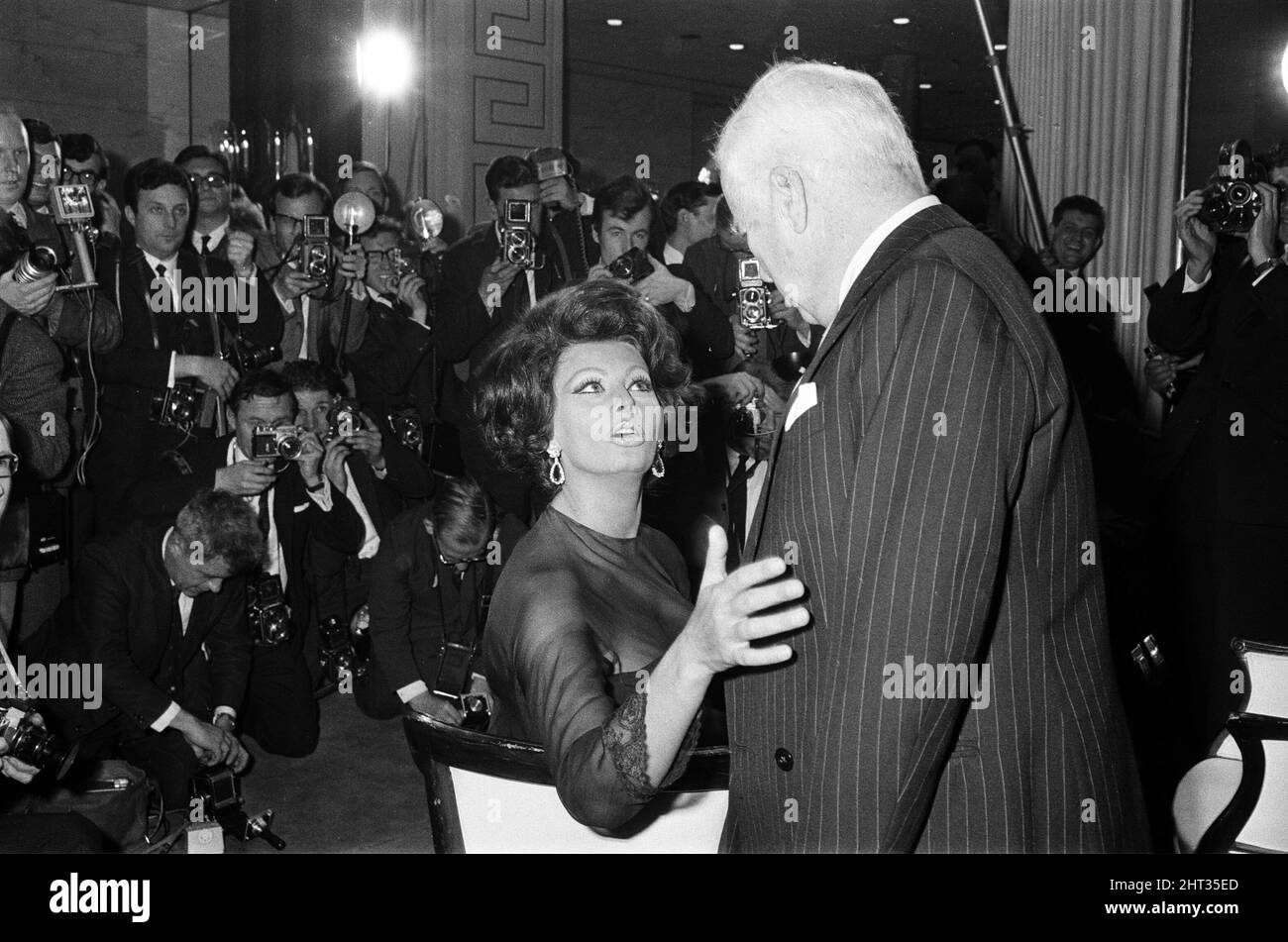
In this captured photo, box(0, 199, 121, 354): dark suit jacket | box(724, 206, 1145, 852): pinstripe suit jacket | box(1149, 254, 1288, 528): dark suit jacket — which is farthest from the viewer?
box(0, 199, 121, 354): dark suit jacket

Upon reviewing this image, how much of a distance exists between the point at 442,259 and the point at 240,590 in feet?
4.13

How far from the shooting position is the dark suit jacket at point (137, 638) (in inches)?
133

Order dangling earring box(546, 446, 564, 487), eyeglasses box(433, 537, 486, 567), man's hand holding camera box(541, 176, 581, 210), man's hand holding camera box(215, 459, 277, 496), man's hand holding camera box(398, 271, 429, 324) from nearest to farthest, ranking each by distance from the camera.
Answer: dangling earring box(546, 446, 564, 487) < man's hand holding camera box(215, 459, 277, 496) < eyeglasses box(433, 537, 486, 567) < man's hand holding camera box(398, 271, 429, 324) < man's hand holding camera box(541, 176, 581, 210)

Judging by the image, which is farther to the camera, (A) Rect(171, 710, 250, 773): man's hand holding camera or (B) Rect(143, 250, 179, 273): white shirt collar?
(B) Rect(143, 250, 179, 273): white shirt collar

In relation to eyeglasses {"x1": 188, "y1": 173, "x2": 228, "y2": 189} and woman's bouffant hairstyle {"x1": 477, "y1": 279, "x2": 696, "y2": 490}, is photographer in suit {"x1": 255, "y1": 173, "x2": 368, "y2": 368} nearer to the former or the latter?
eyeglasses {"x1": 188, "y1": 173, "x2": 228, "y2": 189}

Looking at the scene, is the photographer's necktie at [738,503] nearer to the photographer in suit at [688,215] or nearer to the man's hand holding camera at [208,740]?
the photographer in suit at [688,215]

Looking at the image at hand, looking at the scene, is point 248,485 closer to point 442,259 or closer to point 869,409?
point 442,259

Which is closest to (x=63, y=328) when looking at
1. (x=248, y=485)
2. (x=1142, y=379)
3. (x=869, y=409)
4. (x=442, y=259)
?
(x=248, y=485)

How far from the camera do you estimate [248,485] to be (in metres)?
3.79

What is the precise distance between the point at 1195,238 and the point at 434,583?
255cm

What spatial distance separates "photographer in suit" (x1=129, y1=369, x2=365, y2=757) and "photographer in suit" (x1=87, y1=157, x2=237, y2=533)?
0.08 metres

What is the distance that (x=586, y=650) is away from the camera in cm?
152

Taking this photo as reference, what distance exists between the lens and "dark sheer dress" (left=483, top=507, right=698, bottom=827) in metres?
1.32

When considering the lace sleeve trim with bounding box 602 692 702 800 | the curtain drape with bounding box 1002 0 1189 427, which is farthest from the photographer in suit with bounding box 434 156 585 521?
the lace sleeve trim with bounding box 602 692 702 800
